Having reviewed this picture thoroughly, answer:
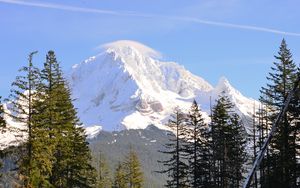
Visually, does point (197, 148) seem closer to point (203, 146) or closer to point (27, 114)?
point (203, 146)

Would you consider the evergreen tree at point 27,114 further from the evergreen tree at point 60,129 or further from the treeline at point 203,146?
the treeline at point 203,146

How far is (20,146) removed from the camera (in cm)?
3167

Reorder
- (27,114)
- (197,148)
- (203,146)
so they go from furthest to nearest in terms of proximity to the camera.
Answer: (197,148) < (203,146) < (27,114)

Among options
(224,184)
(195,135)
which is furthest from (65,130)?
(224,184)

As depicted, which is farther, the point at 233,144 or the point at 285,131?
the point at 233,144

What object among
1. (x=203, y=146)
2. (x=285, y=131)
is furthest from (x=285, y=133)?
(x=203, y=146)

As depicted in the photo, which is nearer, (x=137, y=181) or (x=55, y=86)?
(x=55, y=86)

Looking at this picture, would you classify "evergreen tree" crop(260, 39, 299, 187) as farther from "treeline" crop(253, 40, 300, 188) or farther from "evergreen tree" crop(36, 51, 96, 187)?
"evergreen tree" crop(36, 51, 96, 187)

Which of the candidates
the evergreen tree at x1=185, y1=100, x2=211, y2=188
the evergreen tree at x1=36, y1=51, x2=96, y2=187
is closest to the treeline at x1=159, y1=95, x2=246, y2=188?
the evergreen tree at x1=185, y1=100, x2=211, y2=188

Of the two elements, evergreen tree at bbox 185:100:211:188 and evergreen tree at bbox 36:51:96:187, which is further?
evergreen tree at bbox 185:100:211:188

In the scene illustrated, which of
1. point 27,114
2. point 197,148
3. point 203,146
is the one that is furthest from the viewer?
point 197,148

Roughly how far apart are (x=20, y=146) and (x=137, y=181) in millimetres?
54490

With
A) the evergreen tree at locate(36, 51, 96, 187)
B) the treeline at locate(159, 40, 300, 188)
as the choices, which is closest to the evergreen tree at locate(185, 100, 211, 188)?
the treeline at locate(159, 40, 300, 188)

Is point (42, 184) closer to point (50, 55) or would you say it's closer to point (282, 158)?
point (50, 55)
